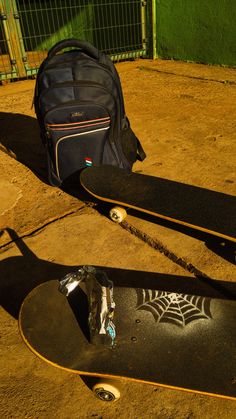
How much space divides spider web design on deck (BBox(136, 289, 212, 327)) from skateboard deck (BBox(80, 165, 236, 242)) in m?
0.43

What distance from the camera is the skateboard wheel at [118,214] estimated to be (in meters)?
2.38

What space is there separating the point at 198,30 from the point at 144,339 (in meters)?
6.29

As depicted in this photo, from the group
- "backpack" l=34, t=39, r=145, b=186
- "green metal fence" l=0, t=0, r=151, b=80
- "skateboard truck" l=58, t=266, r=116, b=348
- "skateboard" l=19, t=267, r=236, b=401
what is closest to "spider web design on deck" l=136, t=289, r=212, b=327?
"skateboard" l=19, t=267, r=236, b=401

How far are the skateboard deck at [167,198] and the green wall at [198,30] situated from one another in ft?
15.3

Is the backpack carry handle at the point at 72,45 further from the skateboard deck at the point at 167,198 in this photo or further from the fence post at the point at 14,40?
the fence post at the point at 14,40

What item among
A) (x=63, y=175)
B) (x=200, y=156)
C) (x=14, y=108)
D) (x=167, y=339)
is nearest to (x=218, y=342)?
(x=167, y=339)

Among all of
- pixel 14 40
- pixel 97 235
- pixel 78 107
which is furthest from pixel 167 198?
pixel 14 40

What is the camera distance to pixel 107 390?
1.41m

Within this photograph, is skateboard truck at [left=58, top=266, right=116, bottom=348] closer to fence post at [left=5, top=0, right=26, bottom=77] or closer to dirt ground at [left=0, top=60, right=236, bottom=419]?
dirt ground at [left=0, top=60, right=236, bottom=419]

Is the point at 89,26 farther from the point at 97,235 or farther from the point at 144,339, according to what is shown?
the point at 144,339

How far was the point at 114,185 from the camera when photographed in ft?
8.09

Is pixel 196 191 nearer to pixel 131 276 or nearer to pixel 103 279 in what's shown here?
pixel 131 276

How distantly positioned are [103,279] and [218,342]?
55cm

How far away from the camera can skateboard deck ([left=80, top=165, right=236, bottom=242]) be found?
2.00 m
